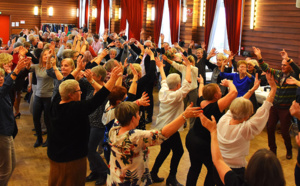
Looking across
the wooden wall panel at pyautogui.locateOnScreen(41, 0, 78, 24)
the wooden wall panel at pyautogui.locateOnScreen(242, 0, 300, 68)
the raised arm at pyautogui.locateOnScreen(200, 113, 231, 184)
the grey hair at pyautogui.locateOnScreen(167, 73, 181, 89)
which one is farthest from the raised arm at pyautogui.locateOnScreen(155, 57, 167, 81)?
the wooden wall panel at pyautogui.locateOnScreen(41, 0, 78, 24)

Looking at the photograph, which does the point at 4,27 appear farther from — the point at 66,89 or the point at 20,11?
the point at 66,89

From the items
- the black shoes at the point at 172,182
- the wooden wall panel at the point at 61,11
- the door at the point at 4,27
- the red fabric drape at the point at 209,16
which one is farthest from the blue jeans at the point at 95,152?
the wooden wall panel at the point at 61,11

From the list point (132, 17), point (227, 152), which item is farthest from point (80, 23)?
point (227, 152)

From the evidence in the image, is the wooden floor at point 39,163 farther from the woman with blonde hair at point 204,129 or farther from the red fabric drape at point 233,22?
the red fabric drape at point 233,22

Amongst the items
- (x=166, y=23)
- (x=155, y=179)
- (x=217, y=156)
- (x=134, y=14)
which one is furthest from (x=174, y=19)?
(x=217, y=156)

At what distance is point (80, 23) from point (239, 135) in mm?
19499

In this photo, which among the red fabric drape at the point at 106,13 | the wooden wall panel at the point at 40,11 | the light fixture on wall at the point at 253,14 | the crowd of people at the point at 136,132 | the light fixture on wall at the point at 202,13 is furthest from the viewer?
the wooden wall panel at the point at 40,11

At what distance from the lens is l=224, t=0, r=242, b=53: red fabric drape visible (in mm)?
9008

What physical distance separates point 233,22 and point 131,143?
7.42m

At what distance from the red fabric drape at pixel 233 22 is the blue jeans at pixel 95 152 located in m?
6.00

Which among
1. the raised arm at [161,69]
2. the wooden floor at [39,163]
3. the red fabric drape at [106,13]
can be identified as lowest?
the wooden floor at [39,163]

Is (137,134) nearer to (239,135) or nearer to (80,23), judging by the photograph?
(239,135)

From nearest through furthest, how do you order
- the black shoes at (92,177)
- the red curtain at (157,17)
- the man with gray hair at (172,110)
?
the man with gray hair at (172,110), the black shoes at (92,177), the red curtain at (157,17)

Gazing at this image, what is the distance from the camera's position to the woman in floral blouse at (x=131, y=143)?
250cm
